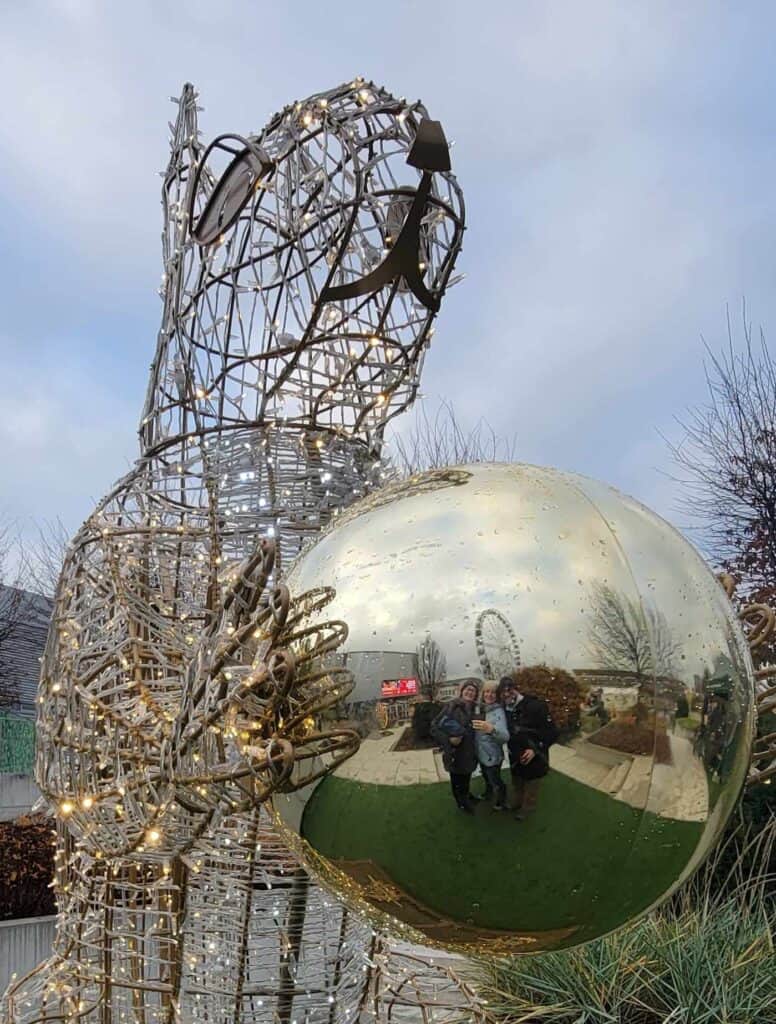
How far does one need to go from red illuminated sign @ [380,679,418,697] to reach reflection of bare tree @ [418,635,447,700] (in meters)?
0.01

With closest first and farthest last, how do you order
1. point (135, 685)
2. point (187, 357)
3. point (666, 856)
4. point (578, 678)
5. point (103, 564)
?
point (578, 678), point (666, 856), point (135, 685), point (103, 564), point (187, 357)

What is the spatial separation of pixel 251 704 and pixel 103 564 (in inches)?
52.4

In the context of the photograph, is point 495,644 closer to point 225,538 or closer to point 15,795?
point 225,538

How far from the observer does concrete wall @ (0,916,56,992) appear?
6742mm

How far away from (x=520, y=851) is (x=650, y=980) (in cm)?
407

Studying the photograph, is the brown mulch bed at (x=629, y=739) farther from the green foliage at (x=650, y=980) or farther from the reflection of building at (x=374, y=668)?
the green foliage at (x=650, y=980)

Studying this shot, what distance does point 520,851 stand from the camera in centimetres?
139

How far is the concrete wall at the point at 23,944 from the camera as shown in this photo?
6.74 meters

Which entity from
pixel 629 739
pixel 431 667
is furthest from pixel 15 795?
pixel 629 739

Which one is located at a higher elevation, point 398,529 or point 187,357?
point 187,357

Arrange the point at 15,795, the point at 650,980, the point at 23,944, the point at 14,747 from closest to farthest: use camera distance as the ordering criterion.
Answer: the point at 650,980
the point at 23,944
the point at 15,795
the point at 14,747

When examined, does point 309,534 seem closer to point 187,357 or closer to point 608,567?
point 187,357

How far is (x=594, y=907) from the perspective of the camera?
1456mm

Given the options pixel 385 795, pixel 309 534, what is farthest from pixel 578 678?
pixel 309 534
